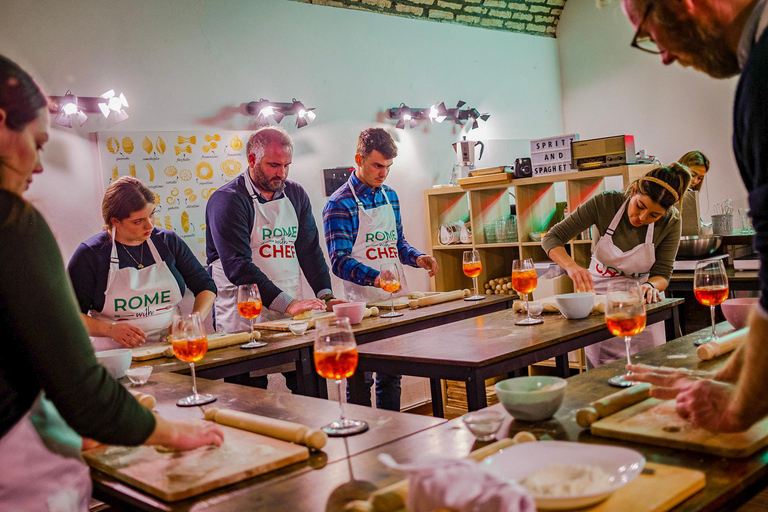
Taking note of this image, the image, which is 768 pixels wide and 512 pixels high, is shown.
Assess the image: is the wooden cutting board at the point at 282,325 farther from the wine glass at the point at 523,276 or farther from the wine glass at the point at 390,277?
the wine glass at the point at 523,276

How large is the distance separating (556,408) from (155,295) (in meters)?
2.13

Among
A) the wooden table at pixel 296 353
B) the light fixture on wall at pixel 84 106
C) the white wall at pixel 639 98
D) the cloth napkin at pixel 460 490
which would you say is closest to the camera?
the cloth napkin at pixel 460 490

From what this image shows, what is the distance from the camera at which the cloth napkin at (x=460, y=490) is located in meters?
0.84

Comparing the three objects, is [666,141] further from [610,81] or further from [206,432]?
[206,432]

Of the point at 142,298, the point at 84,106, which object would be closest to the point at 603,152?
the point at 142,298

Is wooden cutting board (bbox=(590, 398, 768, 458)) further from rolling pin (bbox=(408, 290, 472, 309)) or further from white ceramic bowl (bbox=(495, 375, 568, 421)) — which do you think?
rolling pin (bbox=(408, 290, 472, 309))

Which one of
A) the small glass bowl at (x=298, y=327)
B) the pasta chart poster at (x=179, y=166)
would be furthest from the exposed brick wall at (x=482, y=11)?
the small glass bowl at (x=298, y=327)

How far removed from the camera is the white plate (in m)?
1.04

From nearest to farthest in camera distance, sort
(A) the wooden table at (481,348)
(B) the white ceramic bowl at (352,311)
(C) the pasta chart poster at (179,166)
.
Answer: (A) the wooden table at (481,348) → (B) the white ceramic bowl at (352,311) → (C) the pasta chart poster at (179,166)

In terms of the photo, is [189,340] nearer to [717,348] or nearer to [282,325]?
[282,325]

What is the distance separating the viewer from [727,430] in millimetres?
1178

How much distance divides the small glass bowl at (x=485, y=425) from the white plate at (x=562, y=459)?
0.57ft

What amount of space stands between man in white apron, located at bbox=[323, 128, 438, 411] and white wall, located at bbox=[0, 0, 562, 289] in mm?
1081

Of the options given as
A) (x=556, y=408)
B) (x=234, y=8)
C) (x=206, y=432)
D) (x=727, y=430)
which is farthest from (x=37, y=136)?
(x=234, y=8)
